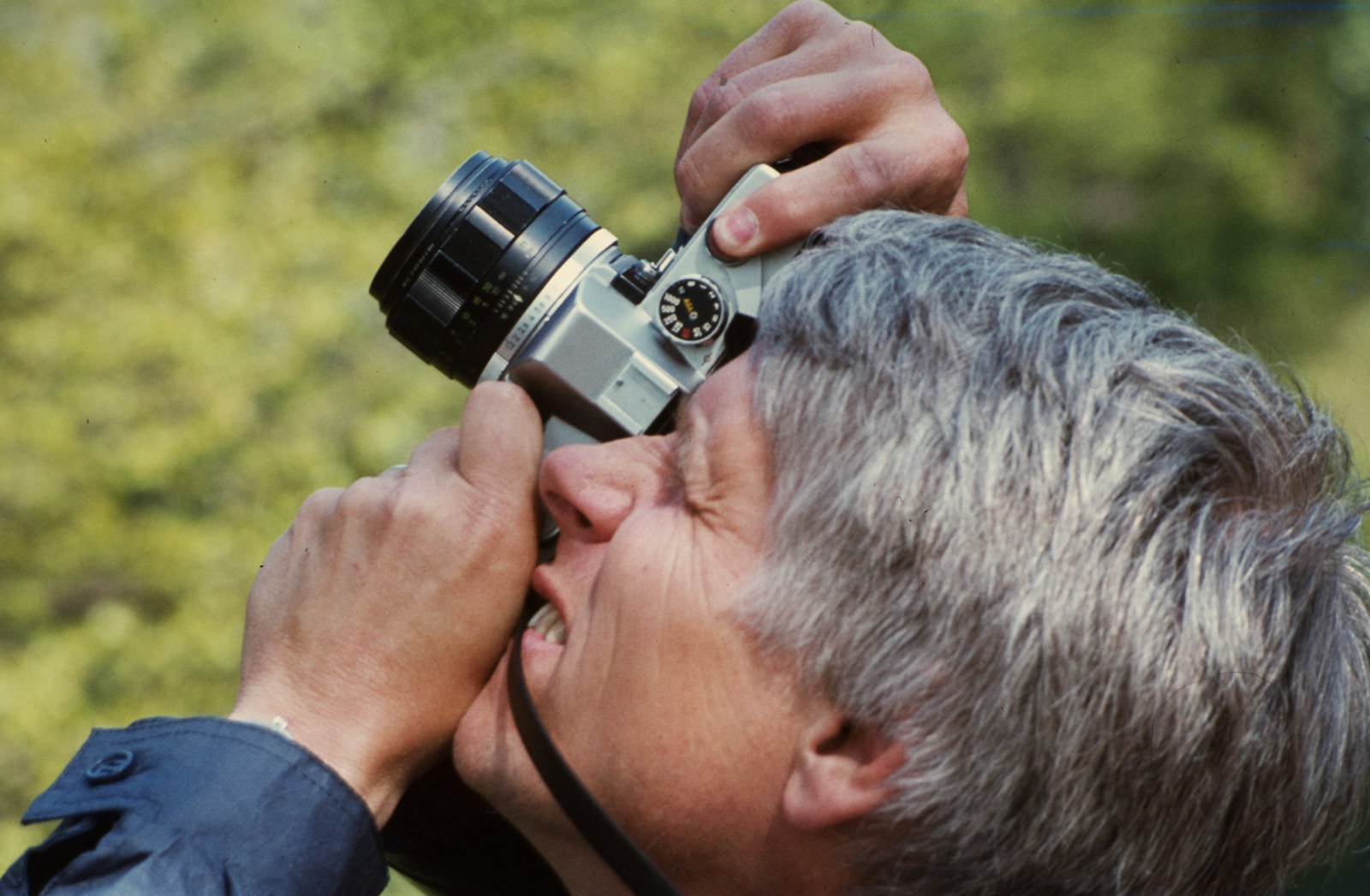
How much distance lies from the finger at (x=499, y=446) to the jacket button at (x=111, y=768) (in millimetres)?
417

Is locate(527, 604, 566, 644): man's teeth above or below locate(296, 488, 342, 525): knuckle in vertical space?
above

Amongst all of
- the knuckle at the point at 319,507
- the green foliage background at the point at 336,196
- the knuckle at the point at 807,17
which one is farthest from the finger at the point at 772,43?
the green foliage background at the point at 336,196

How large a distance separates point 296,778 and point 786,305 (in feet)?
2.12

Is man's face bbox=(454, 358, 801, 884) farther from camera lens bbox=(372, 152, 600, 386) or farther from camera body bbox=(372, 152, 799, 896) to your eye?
camera lens bbox=(372, 152, 600, 386)

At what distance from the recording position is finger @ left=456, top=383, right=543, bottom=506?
4.50ft

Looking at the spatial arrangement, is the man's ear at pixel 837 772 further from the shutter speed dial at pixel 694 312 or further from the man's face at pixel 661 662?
the shutter speed dial at pixel 694 312

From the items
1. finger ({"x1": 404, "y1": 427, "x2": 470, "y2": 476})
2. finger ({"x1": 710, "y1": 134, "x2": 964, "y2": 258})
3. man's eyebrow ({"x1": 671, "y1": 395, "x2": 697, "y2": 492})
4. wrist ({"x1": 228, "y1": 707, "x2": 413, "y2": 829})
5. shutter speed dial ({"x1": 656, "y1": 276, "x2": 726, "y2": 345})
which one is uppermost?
finger ({"x1": 710, "y1": 134, "x2": 964, "y2": 258})

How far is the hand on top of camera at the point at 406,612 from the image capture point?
1.34 metres

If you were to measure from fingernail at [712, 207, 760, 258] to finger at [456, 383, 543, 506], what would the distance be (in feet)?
0.87

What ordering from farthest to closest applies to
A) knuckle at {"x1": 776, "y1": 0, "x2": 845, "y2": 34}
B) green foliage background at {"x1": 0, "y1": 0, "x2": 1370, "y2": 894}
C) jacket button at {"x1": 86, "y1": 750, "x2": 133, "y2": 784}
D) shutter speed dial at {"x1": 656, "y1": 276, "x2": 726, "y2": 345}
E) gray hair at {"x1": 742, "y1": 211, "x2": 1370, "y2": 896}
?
green foliage background at {"x1": 0, "y1": 0, "x2": 1370, "y2": 894} < knuckle at {"x1": 776, "y1": 0, "x2": 845, "y2": 34} < shutter speed dial at {"x1": 656, "y1": 276, "x2": 726, "y2": 345} < jacket button at {"x1": 86, "y1": 750, "x2": 133, "y2": 784} < gray hair at {"x1": 742, "y1": 211, "x2": 1370, "y2": 896}

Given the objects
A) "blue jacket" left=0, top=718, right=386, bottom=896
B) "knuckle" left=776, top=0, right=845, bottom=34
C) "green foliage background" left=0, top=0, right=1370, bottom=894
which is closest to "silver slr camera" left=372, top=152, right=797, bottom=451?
"knuckle" left=776, top=0, right=845, bottom=34

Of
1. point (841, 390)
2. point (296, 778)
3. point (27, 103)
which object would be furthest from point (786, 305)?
point (27, 103)

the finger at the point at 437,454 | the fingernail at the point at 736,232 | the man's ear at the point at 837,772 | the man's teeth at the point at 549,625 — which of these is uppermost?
the fingernail at the point at 736,232

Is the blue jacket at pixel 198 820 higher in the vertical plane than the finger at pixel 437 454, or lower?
lower
